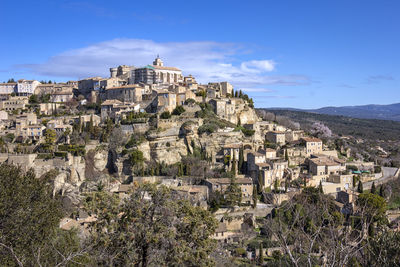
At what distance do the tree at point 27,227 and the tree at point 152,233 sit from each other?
1.80 meters

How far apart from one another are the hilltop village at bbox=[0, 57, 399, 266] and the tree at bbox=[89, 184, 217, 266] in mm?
16790

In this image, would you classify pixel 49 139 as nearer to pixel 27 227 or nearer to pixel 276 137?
pixel 27 227

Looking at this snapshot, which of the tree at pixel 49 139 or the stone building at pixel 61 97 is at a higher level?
the stone building at pixel 61 97

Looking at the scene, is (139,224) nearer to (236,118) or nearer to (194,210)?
(194,210)

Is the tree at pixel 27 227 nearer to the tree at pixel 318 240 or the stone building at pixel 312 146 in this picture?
the tree at pixel 318 240

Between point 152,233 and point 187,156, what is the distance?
29568 mm

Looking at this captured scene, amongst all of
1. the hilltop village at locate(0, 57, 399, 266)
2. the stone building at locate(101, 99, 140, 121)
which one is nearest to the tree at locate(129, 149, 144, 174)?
the hilltop village at locate(0, 57, 399, 266)

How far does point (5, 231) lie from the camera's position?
14062mm

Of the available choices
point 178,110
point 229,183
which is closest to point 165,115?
point 178,110

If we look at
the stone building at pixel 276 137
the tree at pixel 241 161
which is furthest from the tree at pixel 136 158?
the stone building at pixel 276 137

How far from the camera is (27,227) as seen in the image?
14.9 meters

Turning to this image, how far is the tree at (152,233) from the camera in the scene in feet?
36.9

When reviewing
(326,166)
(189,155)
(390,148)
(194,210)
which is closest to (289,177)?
(326,166)

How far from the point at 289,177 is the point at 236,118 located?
15530 mm
